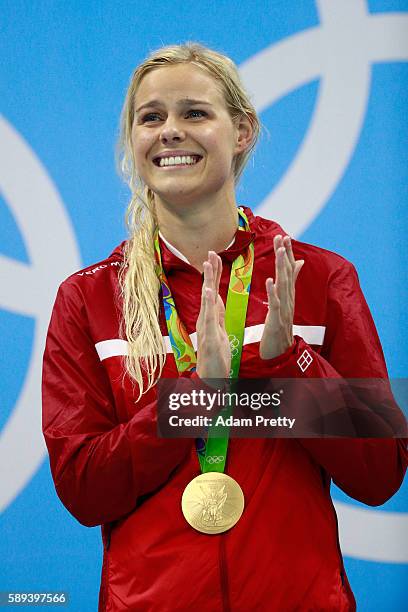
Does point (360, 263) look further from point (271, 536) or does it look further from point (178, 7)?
point (271, 536)

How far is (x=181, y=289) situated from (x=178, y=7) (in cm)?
118

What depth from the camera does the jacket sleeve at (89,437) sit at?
1.56 metres

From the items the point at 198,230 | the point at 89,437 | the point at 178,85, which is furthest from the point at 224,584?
the point at 178,85

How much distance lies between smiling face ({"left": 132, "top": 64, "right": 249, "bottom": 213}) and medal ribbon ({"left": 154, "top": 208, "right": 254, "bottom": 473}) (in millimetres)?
142

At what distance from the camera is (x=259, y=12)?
260 centimetres

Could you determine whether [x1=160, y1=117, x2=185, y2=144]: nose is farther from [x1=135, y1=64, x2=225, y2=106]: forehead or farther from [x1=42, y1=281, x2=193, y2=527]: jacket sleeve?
[x1=42, y1=281, x2=193, y2=527]: jacket sleeve

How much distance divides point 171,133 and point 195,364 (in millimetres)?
418

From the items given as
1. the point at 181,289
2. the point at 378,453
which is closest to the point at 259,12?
the point at 181,289

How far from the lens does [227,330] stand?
1683 millimetres

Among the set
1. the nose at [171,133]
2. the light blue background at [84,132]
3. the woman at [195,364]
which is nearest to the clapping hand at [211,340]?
the woman at [195,364]

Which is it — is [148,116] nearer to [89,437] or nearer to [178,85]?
[178,85]

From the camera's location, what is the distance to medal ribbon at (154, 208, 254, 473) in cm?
159

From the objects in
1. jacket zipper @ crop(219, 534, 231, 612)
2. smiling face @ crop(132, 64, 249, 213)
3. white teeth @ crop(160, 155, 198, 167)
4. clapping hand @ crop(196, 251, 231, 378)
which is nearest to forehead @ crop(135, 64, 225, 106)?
smiling face @ crop(132, 64, 249, 213)

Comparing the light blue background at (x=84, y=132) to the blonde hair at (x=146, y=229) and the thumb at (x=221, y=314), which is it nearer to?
the blonde hair at (x=146, y=229)
